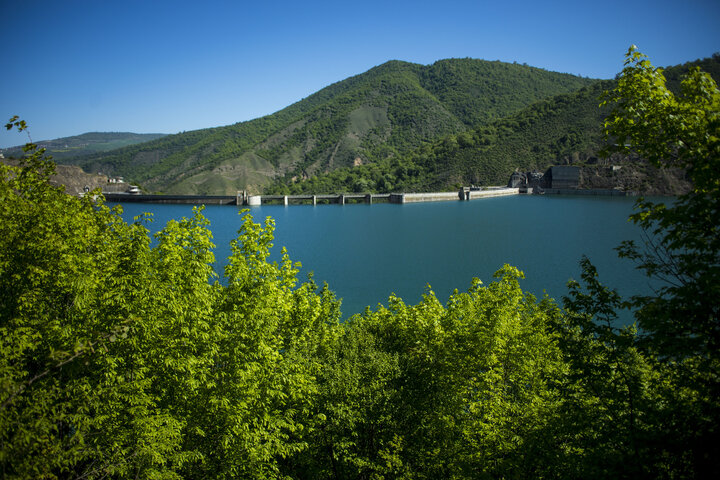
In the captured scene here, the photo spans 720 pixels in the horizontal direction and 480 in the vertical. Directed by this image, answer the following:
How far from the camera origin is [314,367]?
12422mm

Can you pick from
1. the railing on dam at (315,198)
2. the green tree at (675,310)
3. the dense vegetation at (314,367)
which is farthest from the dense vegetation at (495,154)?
the green tree at (675,310)

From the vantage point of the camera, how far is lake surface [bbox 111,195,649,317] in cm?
3997

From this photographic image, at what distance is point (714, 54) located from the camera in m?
156

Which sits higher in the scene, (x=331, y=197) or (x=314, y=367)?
(x=331, y=197)

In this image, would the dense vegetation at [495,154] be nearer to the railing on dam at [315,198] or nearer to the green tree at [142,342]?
the railing on dam at [315,198]

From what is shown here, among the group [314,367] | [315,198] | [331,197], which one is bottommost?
[314,367]

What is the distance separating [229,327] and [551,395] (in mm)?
7973

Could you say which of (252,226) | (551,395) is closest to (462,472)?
(551,395)

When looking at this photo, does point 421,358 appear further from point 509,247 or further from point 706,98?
point 509,247

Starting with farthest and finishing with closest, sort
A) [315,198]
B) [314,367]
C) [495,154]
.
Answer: [495,154] → [315,198] → [314,367]

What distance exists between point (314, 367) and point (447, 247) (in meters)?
48.2

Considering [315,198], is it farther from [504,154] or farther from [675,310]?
[675,310]

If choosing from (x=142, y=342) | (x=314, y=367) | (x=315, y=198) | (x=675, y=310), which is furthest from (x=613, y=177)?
(x=142, y=342)

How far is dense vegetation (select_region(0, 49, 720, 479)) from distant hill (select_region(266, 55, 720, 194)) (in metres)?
146
